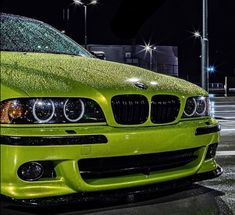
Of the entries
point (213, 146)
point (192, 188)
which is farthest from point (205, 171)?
point (192, 188)

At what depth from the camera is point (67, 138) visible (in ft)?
11.6

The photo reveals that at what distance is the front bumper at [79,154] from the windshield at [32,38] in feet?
5.79

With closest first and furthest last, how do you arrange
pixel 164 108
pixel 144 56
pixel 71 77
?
pixel 71 77 → pixel 164 108 → pixel 144 56

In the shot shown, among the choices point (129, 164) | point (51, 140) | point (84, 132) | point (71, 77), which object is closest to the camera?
point (51, 140)

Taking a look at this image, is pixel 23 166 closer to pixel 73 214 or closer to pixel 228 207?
pixel 73 214

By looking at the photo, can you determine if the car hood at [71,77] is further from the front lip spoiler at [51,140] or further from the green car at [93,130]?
the front lip spoiler at [51,140]

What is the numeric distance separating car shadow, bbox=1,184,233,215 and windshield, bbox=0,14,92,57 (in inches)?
69.8

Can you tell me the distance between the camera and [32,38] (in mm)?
5520

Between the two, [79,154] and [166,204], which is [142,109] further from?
[166,204]

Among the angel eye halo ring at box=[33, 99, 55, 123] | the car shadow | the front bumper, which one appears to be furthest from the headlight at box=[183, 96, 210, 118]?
the angel eye halo ring at box=[33, 99, 55, 123]

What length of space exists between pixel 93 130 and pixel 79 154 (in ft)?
0.66

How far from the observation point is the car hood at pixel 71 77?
3.74m

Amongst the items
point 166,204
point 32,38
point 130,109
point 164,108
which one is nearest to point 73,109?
point 130,109

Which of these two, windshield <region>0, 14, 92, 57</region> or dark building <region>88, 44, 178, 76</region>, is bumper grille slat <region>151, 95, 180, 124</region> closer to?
windshield <region>0, 14, 92, 57</region>
